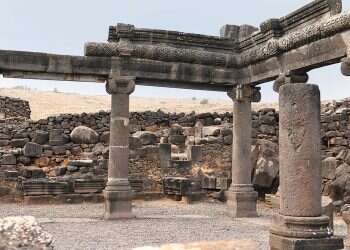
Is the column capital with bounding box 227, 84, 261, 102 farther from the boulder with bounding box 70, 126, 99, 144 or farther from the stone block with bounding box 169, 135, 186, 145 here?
the boulder with bounding box 70, 126, 99, 144

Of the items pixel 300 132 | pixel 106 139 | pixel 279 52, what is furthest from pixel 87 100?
pixel 300 132

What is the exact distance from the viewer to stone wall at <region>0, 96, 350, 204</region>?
1494cm

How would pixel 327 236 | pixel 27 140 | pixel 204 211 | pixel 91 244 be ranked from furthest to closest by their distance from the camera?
pixel 27 140 → pixel 204 211 → pixel 91 244 → pixel 327 236

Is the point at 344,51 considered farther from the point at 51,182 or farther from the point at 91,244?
the point at 51,182

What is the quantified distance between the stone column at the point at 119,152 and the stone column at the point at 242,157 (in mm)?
2874

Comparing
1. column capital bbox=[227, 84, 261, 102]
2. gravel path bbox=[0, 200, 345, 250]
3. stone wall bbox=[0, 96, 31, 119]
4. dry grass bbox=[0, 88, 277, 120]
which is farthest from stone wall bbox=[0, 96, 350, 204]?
dry grass bbox=[0, 88, 277, 120]

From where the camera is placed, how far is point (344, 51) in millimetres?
8547

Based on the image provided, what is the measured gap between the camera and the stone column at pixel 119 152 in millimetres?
10805

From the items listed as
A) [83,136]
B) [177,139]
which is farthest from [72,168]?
[177,139]

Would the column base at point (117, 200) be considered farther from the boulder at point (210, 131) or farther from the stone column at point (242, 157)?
the boulder at point (210, 131)

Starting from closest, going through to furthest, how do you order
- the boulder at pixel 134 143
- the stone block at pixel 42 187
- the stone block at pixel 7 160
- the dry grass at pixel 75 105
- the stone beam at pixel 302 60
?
the stone beam at pixel 302 60 → the stone block at pixel 42 187 → the stone block at pixel 7 160 → the boulder at pixel 134 143 → the dry grass at pixel 75 105

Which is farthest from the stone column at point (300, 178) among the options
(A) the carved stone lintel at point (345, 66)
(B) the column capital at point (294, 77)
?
(B) the column capital at point (294, 77)

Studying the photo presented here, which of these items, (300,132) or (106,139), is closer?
(300,132)

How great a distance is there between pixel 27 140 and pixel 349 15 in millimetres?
12522
